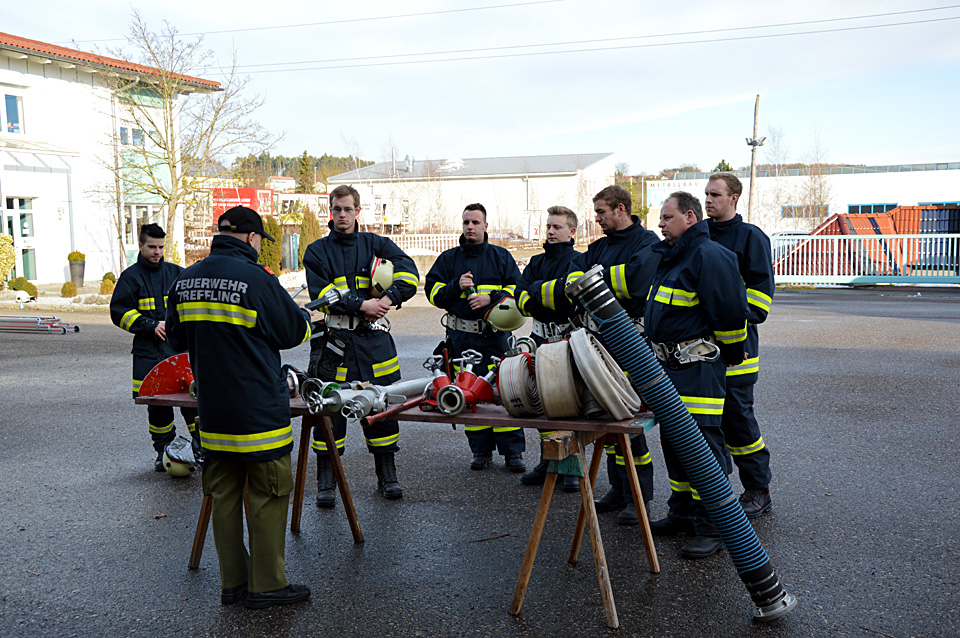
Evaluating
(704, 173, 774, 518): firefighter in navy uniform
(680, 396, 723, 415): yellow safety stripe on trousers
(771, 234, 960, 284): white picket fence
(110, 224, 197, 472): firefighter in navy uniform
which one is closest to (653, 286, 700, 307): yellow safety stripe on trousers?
(680, 396, 723, 415): yellow safety stripe on trousers

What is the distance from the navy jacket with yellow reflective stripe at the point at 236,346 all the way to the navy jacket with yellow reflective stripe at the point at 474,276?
7.86 feet

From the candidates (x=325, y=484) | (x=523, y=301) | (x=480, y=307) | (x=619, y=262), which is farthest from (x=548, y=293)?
(x=325, y=484)

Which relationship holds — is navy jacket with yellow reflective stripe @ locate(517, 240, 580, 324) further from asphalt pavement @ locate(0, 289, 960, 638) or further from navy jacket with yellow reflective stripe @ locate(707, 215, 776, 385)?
asphalt pavement @ locate(0, 289, 960, 638)

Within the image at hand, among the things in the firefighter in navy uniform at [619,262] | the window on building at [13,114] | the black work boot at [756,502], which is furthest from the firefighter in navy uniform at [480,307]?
the window on building at [13,114]

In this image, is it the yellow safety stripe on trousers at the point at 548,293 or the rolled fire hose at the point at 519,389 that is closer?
the rolled fire hose at the point at 519,389

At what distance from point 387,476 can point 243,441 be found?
1.92 meters

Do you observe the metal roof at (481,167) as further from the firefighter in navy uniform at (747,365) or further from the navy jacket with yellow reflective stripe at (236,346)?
the navy jacket with yellow reflective stripe at (236,346)

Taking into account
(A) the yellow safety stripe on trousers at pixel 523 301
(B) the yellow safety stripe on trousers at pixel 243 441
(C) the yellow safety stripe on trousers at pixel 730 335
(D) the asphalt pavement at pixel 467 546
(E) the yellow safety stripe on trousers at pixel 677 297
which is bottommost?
(D) the asphalt pavement at pixel 467 546

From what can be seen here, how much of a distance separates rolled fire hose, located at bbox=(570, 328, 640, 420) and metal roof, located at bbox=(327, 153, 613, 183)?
59.6m

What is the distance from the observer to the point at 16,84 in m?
25.2

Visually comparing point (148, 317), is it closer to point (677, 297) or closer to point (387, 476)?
point (387, 476)

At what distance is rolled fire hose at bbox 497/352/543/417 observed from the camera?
3.81m

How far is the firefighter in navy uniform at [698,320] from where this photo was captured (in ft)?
14.2

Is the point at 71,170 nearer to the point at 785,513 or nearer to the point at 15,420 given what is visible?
the point at 15,420
